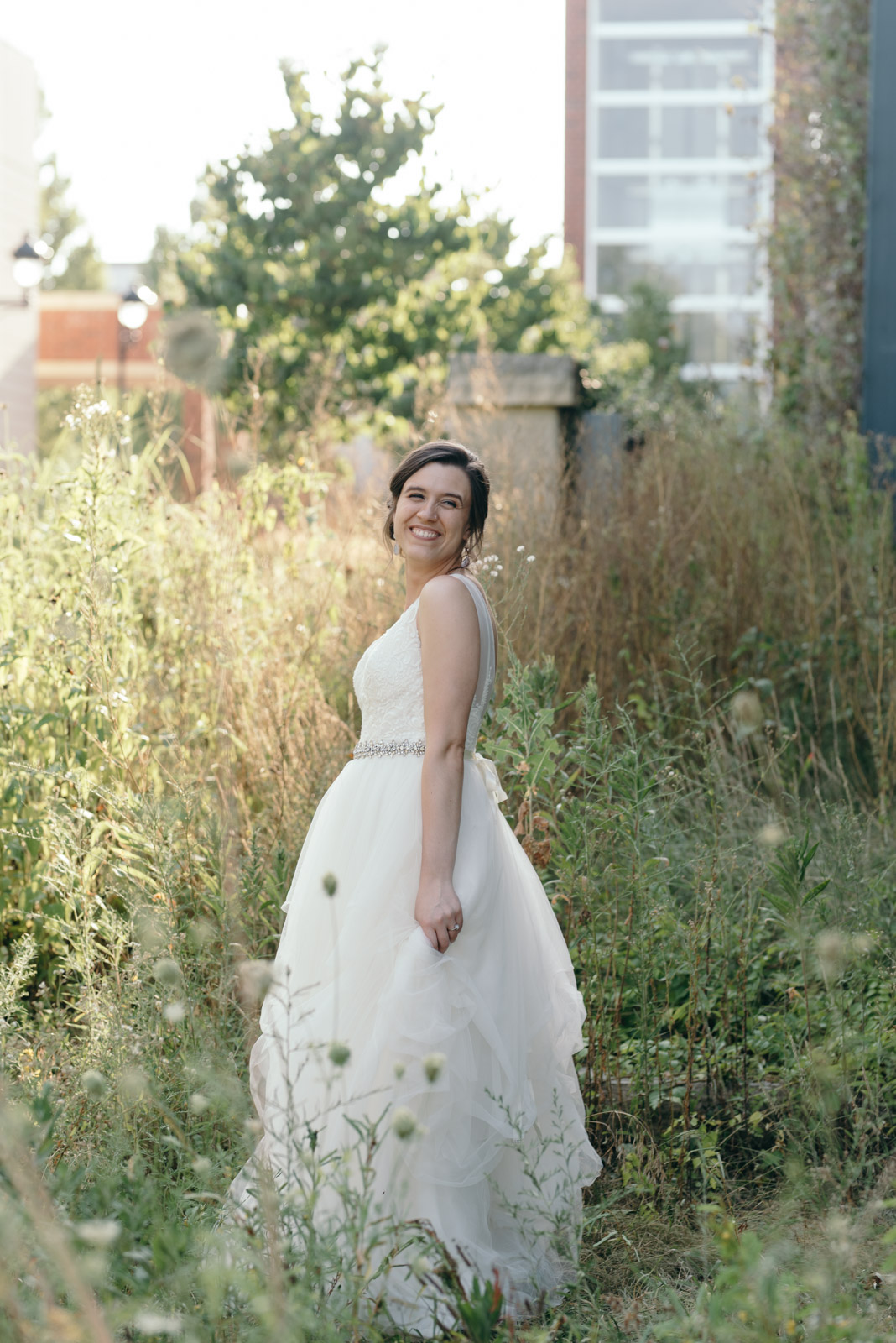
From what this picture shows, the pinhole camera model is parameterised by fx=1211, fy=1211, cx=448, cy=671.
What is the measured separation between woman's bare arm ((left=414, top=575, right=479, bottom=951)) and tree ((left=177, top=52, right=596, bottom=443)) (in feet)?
28.3

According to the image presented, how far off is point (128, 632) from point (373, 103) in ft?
29.4

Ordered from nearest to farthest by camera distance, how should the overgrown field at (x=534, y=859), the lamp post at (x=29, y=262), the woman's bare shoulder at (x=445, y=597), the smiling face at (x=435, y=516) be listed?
the overgrown field at (x=534, y=859) < the woman's bare shoulder at (x=445, y=597) < the smiling face at (x=435, y=516) < the lamp post at (x=29, y=262)

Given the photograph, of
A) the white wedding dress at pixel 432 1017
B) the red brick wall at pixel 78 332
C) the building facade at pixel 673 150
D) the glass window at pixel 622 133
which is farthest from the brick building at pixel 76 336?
the glass window at pixel 622 133

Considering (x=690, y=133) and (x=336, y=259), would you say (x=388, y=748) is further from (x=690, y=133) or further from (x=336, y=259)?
(x=690, y=133)

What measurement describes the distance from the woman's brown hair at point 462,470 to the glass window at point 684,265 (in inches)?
1982

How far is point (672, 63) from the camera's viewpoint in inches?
2126

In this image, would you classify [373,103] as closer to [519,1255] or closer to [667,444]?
[667,444]

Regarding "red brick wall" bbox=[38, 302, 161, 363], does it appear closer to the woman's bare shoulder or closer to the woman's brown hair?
the woman's brown hair

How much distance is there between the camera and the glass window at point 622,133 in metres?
54.2

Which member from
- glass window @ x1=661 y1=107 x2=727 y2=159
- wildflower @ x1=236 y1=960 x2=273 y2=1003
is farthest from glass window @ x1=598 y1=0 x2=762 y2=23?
wildflower @ x1=236 y1=960 x2=273 y2=1003

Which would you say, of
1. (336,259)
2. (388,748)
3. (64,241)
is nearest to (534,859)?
(388,748)

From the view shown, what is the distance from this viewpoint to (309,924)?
2385 millimetres

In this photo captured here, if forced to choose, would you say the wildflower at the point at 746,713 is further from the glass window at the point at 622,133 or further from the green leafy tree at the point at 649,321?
the glass window at the point at 622,133

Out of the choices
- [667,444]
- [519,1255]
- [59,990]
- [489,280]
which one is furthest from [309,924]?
[489,280]
